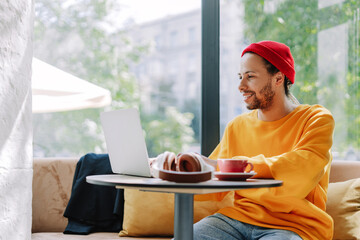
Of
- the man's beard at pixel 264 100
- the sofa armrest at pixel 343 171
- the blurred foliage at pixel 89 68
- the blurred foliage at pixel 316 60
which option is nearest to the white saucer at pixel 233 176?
the man's beard at pixel 264 100

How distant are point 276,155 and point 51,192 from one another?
139cm

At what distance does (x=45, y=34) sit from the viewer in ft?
13.1

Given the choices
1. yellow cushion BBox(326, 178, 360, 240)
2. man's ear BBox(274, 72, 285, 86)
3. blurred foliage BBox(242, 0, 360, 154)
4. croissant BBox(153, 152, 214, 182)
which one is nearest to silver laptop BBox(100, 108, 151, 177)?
croissant BBox(153, 152, 214, 182)

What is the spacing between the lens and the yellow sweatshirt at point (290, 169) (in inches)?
55.8

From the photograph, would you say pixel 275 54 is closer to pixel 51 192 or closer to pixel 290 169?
pixel 290 169

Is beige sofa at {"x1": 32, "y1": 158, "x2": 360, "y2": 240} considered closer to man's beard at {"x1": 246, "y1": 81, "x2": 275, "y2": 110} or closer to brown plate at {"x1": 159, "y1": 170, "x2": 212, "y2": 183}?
man's beard at {"x1": 246, "y1": 81, "x2": 275, "y2": 110}

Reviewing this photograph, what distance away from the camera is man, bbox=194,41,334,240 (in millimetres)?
1433

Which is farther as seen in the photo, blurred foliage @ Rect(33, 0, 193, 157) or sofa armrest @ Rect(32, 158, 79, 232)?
blurred foliage @ Rect(33, 0, 193, 157)

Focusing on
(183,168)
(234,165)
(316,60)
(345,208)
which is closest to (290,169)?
(234,165)

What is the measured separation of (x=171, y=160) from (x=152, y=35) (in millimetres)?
2990

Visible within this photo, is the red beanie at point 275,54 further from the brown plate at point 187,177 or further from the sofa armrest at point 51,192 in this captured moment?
the sofa armrest at point 51,192

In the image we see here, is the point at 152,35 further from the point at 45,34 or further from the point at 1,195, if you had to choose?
the point at 1,195

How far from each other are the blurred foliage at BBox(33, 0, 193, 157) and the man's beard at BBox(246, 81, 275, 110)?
2.01 metres

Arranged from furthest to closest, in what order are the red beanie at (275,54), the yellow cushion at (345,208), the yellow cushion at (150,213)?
the yellow cushion at (150,213)
the yellow cushion at (345,208)
the red beanie at (275,54)
